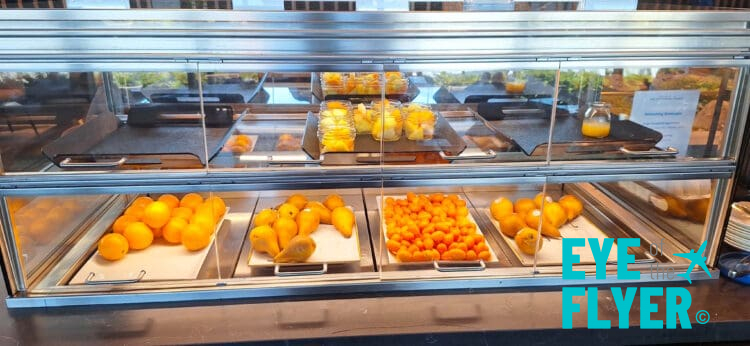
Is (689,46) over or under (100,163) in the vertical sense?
over

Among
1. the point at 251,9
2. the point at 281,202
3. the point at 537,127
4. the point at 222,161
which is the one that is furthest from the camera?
the point at 281,202

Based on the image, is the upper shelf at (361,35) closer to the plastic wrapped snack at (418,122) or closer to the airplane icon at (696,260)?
the plastic wrapped snack at (418,122)

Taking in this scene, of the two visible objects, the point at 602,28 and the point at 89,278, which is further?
the point at 89,278

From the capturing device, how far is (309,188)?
1318 mm

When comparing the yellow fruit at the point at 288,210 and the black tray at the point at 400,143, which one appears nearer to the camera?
the black tray at the point at 400,143

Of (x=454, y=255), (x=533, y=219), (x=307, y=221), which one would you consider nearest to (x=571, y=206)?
(x=533, y=219)

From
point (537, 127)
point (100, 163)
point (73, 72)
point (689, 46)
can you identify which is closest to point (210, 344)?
point (100, 163)

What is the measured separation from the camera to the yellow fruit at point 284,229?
144cm

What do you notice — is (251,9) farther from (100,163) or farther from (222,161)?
(100,163)

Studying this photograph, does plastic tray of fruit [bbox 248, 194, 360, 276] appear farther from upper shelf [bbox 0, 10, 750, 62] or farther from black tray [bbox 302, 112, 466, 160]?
upper shelf [bbox 0, 10, 750, 62]

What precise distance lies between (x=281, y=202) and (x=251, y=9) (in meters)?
0.62

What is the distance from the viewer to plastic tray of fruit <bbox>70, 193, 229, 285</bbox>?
139cm

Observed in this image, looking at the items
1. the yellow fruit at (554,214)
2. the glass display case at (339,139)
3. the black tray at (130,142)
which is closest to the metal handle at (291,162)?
the glass display case at (339,139)

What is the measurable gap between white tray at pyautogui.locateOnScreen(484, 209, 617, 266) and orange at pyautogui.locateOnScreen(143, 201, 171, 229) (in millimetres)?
1004
